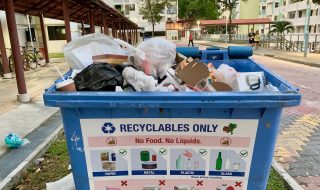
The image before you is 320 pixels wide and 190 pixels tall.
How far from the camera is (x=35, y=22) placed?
25062 millimetres

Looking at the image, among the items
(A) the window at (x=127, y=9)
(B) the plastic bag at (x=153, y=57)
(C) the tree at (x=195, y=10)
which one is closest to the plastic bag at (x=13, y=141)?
(B) the plastic bag at (x=153, y=57)

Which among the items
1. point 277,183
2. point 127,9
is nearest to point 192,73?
point 277,183

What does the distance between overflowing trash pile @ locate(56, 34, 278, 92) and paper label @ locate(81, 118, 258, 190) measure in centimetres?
23

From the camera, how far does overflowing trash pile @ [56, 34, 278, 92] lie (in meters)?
1.86

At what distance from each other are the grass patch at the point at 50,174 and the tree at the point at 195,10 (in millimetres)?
63083

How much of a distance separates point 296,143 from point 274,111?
128 inches

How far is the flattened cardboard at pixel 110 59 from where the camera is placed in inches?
89.0

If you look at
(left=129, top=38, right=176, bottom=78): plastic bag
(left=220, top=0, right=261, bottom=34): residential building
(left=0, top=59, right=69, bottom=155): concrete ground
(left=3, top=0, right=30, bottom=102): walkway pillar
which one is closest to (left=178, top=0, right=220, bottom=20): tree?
(left=220, top=0, right=261, bottom=34): residential building

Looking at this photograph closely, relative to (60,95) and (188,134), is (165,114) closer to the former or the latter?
(188,134)

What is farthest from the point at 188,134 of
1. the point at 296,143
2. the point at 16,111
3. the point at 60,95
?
the point at 16,111

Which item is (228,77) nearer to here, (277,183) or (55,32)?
(277,183)

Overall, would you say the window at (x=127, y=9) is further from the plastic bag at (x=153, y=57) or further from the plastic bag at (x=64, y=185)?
the plastic bag at (x=153, y=57)

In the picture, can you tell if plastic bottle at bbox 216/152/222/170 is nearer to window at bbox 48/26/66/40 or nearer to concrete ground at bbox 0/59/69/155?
concrete ground at bbox 0/59/69/155

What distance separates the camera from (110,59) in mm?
2311
